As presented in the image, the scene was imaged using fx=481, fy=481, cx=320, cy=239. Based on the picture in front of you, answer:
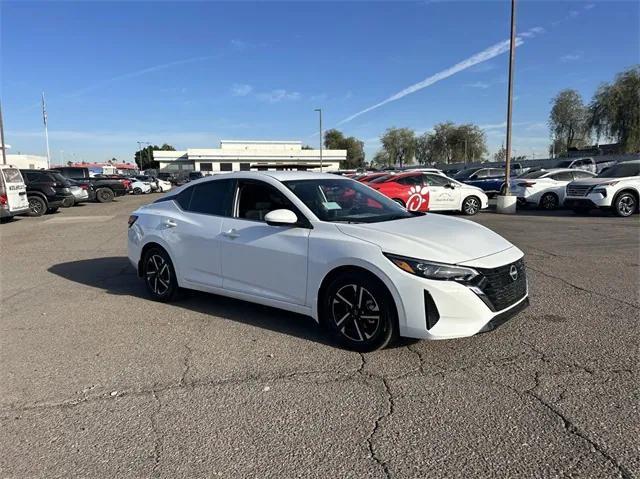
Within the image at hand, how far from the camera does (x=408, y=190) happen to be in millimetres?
15125

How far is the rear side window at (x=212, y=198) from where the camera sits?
17.5 ft

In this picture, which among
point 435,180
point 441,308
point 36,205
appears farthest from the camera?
point 36,205

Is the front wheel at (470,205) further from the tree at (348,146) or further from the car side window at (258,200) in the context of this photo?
the tree at (348,146)

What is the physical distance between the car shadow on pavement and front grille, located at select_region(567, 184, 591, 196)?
12.8 m

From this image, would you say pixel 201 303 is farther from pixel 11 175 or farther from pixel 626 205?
pixel 626 205

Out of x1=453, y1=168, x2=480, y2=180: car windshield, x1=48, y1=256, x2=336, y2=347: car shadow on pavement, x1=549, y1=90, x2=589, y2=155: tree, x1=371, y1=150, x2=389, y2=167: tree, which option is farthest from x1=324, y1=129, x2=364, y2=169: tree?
x1=48, y1=256, x2=336, y2=347: car shadow on pavement

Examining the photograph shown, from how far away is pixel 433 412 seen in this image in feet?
10.4

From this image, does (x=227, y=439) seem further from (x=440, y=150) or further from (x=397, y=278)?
(x=440, y=150)

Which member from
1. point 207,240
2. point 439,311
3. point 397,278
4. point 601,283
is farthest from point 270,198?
point 601,283

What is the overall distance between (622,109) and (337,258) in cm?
5338

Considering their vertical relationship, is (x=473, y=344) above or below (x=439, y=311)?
below

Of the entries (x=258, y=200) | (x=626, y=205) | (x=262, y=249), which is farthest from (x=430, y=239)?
(x=626, y=205)

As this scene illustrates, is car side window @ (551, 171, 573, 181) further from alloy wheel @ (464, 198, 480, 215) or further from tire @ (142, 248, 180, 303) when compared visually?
tire @ (142, 248, 180, 303)

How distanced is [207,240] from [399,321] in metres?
2.40
